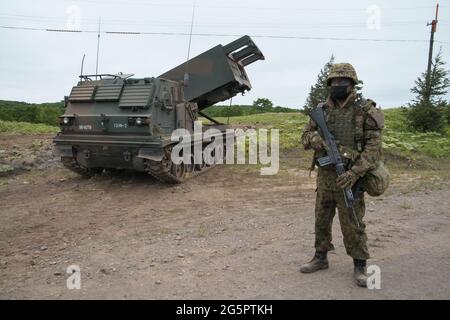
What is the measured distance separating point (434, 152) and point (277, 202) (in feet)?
27.0

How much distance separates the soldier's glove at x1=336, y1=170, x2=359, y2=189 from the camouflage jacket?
0.04 metres

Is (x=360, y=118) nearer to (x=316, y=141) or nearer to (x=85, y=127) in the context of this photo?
(x=316, y=141)

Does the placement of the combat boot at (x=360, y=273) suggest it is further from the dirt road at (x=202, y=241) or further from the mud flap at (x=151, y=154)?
the mud flap at (x=151, y=154)

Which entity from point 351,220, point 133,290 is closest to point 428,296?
point 351,220

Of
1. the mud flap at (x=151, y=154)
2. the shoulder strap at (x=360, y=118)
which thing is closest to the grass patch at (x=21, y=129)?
the mud flap at (x=151, y=154)

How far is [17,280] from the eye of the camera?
173 inches

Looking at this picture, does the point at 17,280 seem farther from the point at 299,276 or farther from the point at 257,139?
the point at 257,139

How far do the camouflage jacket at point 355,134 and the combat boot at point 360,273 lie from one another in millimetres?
726

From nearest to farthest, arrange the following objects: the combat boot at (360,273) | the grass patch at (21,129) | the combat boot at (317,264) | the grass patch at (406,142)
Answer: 1. the combat boot at (360,273)
2. the combat boot at (317,264)
3. the grass patch at (406,142)
4. the grass patch at (21,129)

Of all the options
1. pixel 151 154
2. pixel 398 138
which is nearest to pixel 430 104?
pixel 398 138

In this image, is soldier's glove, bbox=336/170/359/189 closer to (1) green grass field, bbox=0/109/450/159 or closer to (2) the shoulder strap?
(2) the shoulder strap

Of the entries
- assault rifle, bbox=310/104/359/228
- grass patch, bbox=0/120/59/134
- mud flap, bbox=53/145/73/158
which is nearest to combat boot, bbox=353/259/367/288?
assault rifle, bbox=310/104/359/228

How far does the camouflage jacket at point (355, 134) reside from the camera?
4.09 m

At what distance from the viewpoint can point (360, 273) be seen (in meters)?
4.12
